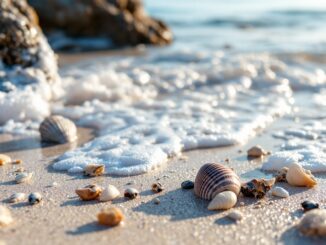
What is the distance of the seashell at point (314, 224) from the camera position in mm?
1990

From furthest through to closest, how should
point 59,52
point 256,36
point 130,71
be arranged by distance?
1. point 256,36
2. point 59,52
3. point 130,71

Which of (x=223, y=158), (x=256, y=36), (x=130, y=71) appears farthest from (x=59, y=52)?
(x=223, y=158)

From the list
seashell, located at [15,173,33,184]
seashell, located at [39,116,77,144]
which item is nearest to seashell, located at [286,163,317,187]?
seashell, located at [15,173,33,184]

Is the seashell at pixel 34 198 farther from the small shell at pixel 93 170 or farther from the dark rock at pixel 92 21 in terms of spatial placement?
the dark rock at pixel 92 21

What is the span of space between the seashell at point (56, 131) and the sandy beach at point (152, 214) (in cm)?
35

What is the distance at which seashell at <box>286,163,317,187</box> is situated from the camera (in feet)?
8.61

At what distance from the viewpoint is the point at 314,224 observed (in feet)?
6.57

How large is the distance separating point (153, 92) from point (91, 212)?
9.80ft

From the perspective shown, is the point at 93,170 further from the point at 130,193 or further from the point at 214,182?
the point at 214,182

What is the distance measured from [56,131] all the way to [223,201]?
60.9 inches

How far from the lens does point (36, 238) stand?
6.57 feet

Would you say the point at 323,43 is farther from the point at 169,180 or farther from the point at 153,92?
the point at 169,180

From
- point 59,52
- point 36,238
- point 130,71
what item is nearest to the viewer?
point 36,238

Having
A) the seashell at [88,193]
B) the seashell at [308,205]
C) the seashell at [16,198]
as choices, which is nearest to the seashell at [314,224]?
the seashell at [308,205]
